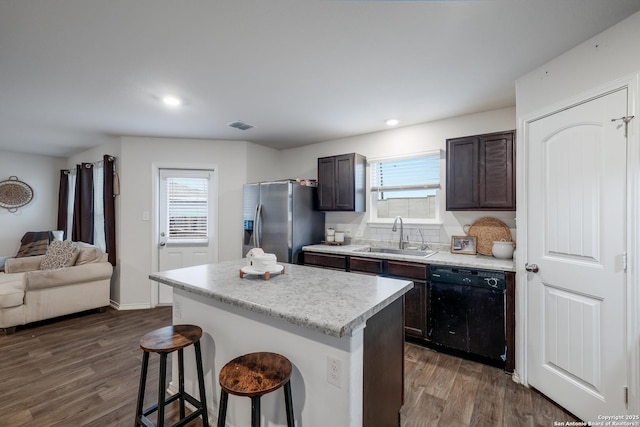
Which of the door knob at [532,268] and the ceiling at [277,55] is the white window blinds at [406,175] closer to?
the ceiling at [277,55]

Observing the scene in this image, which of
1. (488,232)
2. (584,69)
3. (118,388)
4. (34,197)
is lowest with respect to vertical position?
(118,388)

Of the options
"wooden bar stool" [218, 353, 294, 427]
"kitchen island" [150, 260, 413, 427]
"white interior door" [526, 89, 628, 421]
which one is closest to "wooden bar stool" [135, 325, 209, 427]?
"kitchen island" [150, 260, 413, 427]

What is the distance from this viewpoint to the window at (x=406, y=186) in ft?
11.4

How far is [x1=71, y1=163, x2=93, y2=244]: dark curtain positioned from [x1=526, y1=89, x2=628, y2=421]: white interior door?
6.24 metres

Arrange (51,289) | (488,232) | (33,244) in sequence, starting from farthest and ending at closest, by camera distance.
Result: (33,244) → (51,289) → (488,232)

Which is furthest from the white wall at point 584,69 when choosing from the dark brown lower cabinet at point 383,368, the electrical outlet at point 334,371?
the electrical outlet at point 334,371

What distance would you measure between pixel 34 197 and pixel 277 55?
644 cm

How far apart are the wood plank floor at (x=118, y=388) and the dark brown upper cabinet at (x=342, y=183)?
6.12 ft

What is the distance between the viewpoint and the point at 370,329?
1388 mm

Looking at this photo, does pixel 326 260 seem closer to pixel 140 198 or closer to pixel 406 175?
pixel 406 175

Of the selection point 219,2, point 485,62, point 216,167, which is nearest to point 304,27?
point 219,2

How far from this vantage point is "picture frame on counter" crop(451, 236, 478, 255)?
306 cm

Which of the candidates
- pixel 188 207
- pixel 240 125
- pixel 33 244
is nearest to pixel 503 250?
pixel 240 125

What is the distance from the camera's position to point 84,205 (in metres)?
4.87
